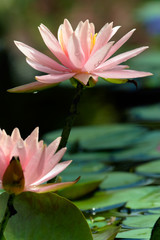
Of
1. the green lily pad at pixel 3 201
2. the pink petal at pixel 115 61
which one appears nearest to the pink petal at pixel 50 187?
the green lily pad at pixel 3 201

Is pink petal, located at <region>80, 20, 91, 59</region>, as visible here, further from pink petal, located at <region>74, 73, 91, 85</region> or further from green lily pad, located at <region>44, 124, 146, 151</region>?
green lily pad, located at <region>44, 124, 146, 151</region>

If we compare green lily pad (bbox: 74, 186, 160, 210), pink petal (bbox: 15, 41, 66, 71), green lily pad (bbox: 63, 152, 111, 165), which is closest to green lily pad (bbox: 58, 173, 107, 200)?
green lily pad (bbox: 74, 186, 160, 210)

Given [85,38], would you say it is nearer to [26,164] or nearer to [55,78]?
[55,78]

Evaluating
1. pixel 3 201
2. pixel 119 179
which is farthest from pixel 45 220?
pixel 119 179

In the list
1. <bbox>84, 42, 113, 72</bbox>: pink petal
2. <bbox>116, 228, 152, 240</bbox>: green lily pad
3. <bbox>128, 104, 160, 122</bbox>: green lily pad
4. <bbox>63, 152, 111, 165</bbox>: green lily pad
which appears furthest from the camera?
<bbox>128, 104, 160, 122</bbox>: green lily pad

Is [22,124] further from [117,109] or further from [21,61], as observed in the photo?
[21,61]

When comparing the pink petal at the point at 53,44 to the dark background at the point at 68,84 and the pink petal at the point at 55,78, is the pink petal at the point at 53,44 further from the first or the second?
the dark background at the point at 68,84

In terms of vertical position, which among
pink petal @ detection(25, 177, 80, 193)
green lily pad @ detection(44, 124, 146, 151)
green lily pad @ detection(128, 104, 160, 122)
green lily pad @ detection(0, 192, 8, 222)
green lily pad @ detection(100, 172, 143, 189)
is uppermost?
pink petal @ detection(25, 177, 80, 193)

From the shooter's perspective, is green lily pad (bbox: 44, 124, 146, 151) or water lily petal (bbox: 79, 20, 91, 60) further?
green lily pad (bbox: 44, 124, 146, 151)
